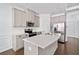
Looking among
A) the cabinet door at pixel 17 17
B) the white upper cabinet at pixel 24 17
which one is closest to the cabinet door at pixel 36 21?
the white upper cabinet at pixel 24 17

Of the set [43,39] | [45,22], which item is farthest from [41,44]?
[45,22]

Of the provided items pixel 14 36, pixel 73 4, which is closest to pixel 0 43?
pixel 14 36

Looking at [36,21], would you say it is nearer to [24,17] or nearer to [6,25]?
[24,17]

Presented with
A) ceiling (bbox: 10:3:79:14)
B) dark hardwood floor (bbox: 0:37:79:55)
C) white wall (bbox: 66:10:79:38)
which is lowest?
dark hardwood floor (bbox: 0:37:79:55)

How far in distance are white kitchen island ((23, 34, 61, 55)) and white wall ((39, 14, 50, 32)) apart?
0.14 meters

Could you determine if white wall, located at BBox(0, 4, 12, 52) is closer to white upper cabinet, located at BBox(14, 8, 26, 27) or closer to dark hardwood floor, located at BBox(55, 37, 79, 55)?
white upper cabinet, located at BBox(14, 8, 26, 27)

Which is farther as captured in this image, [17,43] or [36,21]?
[36,21]

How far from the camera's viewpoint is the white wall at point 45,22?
181cm

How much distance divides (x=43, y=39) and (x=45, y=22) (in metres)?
0.35

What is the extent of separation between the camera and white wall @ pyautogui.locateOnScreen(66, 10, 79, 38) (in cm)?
178

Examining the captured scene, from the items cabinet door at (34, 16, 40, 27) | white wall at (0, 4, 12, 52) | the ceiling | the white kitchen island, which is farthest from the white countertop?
the ceiling

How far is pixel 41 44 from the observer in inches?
68.0

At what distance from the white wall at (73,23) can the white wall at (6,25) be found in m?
1.15

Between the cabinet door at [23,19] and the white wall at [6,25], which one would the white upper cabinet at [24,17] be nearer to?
the cabinet door at [23,19]
